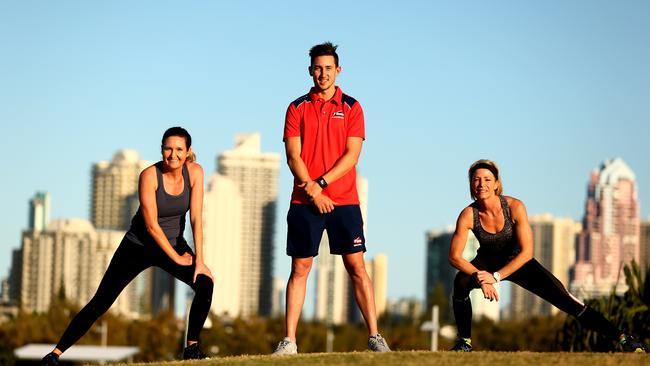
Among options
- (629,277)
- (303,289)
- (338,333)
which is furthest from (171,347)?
(303,289)

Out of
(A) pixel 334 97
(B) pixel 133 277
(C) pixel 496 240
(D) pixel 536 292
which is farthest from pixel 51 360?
(D) pixel 536 292

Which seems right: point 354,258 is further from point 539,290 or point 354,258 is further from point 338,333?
point 338,333

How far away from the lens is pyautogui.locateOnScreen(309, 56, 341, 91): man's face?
17.3 metres

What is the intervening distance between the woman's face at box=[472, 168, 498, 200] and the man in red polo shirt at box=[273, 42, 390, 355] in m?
1.27

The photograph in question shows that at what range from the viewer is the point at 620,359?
1658 centimetres

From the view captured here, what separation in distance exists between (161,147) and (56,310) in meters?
113

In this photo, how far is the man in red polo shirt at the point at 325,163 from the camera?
1727 centimetres

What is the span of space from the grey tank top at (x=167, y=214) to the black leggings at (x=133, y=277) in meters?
0.09

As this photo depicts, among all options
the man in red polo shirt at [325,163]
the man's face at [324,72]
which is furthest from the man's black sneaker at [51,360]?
the man's face at [324,72]

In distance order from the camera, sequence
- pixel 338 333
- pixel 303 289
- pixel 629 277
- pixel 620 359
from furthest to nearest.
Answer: pixel 338 333 → pixel 629 277 → pixel 303 289 → pixel 620 359

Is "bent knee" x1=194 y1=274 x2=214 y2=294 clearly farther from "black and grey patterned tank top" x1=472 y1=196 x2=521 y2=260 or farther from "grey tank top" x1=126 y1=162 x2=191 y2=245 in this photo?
"black and grey patterned tank top" x1=472 y1=196 x2=521 y2=260

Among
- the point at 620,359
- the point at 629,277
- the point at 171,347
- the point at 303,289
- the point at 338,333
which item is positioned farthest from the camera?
the point at 338,333

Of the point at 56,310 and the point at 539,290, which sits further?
the point at 56,310

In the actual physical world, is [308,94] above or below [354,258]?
above
